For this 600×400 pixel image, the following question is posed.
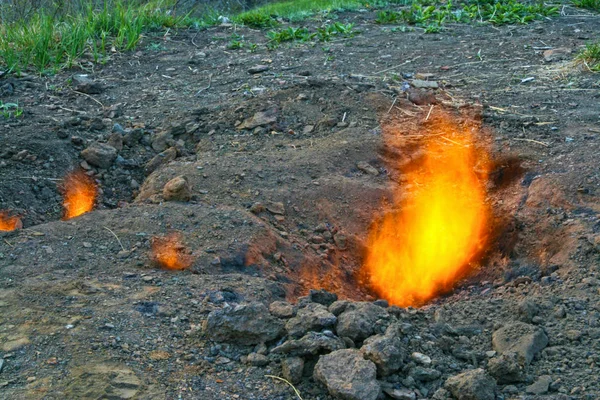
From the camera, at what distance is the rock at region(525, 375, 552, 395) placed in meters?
2.76

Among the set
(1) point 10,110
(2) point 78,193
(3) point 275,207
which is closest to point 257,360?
(3) point 275,207

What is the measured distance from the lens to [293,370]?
9.10 feet

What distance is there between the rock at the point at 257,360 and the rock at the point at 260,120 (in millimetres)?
2511

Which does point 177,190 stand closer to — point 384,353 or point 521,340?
point 384,353

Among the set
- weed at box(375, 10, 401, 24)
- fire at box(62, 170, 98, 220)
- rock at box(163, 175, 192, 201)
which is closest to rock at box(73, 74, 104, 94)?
fire at box(62, 170, 98, 220)

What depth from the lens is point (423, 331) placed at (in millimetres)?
3082

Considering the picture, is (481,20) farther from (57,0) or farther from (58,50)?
(57,0)

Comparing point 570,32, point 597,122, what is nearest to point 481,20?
point 570,32

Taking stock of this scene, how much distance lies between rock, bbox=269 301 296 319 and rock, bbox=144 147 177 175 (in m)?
2.02

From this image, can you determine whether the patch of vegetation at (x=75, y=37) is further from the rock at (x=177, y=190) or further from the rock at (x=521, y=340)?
the rock at (x=521, y=340)

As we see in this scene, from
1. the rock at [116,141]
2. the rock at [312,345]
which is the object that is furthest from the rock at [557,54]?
the rock at [312,345]

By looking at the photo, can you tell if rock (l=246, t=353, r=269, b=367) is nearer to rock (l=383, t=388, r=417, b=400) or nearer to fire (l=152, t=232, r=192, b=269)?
rock (l=383, t=388, r=417, b=400)

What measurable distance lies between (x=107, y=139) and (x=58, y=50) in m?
1.82

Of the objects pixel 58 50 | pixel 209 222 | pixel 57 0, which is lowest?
pixel 57 0
